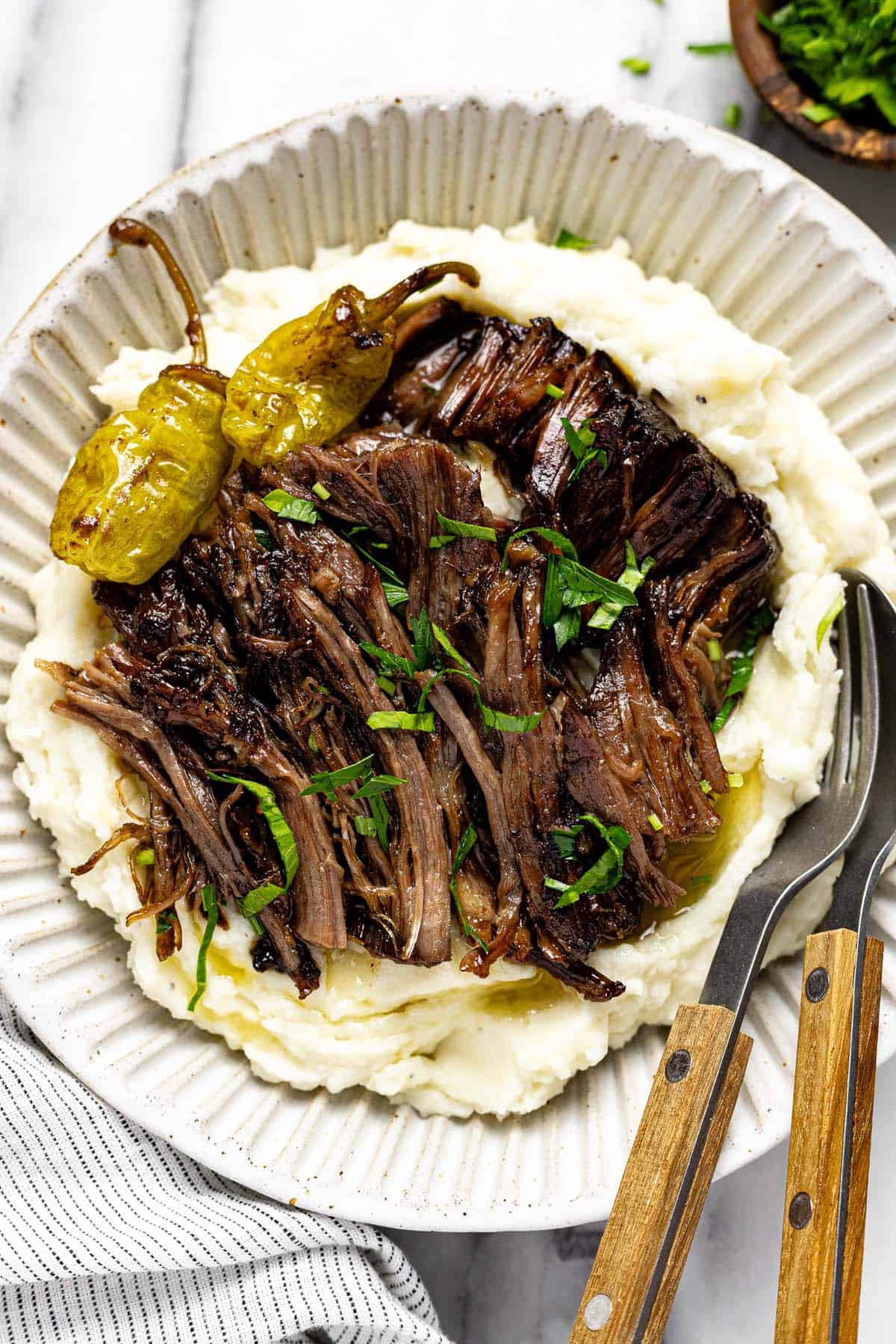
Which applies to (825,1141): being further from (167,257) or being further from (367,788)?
(167,257)

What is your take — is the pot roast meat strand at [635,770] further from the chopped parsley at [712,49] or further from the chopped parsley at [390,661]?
the chopped parsley at [712,49]

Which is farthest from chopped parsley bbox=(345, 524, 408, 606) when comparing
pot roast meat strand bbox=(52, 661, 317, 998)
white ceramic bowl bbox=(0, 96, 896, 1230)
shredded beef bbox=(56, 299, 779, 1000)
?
white ceramic bowl bbox=(0, 96, 896, 1230)

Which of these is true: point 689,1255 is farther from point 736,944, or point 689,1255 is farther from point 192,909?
point 192,909

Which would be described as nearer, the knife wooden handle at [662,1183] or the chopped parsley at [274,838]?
the knife wooden handle at [662,1183]

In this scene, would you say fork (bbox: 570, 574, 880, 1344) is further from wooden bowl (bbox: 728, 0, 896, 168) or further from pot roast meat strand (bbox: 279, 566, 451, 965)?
wooden bowl (bbox: 728, 0, 896, 168)

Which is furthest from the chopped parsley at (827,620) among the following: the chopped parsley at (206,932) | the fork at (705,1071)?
the chopped parsley at (206,932)

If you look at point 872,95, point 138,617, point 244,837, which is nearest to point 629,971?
point 244,837
